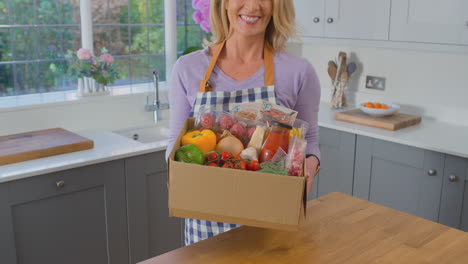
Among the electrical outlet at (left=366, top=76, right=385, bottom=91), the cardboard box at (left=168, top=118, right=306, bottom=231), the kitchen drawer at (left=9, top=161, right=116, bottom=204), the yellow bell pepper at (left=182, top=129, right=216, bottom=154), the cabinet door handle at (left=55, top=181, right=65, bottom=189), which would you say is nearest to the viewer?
the cardboard box at (left=168, top=118, right=306, bottom=231)

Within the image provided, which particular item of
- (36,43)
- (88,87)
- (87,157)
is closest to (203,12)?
(88,87)

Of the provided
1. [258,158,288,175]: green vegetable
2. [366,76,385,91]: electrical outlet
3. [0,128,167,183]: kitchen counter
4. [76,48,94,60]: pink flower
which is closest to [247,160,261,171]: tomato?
[258,158,288,175]: green vegetable

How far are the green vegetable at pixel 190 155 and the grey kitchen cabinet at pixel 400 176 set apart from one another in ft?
5.58

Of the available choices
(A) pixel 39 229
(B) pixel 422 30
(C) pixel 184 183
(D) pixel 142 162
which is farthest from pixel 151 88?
(C) pixel 184 183

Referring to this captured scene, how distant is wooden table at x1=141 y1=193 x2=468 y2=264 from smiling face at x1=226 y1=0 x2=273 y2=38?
2.01 ft

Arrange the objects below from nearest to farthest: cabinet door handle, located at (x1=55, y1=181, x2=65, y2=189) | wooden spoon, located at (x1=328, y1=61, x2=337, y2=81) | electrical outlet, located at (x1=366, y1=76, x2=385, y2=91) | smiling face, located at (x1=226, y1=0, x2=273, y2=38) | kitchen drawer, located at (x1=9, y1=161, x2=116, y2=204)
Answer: smiling face, located at (x1=226, y1=0, x2=273, y2=38), kitchen drawer, located at (x1=9, y1=161, x2=116, y2=204), cabinet door handle, located at (x1=55, y1=181, x2=65, y2=189), electrical outlet, located at (x1=366, y1=76, x2=385, y2=91), wooden spoon, located at (x1=328, y1=61, x2=337, y2=81)

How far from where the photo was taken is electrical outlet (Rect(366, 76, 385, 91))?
131 inches

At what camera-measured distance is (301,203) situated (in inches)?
46.9

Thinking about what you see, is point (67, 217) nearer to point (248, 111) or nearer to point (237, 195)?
point (248, 111)

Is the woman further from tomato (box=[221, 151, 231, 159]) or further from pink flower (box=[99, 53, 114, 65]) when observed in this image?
pink flower (box=[99, 53, 114, 65])

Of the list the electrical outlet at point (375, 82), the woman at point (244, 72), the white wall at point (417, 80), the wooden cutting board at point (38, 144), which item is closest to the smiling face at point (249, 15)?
the woman at point (244, 72)

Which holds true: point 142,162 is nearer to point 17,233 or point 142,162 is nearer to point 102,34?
point 17,233

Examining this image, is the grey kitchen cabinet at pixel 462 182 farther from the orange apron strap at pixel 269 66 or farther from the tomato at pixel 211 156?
the tomato at pixel 211 156

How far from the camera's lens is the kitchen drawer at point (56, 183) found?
2.12m
